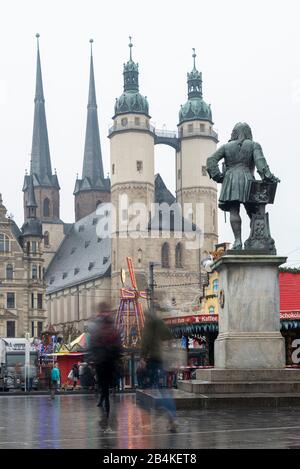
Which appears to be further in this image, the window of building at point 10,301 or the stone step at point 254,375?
the window of building at point 10,301

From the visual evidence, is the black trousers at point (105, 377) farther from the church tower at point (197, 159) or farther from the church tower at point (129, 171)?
the church tower at point (197, 159)

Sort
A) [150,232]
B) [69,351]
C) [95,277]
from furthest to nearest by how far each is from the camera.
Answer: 1. [95,277]
2. [150,232]
3. [69,351]

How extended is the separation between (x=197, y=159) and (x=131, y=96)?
537 inches

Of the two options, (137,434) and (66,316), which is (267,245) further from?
(66,316)

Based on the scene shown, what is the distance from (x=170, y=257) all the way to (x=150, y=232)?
426 centimetres

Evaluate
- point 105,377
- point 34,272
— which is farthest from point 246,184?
point 34,272

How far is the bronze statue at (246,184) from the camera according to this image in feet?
58.4

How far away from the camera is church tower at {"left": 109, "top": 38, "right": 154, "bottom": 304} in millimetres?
117000

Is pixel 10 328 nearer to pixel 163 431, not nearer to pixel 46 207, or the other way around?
pixel 46 207

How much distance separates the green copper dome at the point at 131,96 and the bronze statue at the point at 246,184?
101 metres

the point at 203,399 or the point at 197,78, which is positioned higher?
the point at 197,78

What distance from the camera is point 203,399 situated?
1570 cm

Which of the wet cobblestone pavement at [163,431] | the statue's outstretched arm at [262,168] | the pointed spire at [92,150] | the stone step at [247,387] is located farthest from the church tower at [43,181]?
the wet cobblestone pavement at [163,431]
